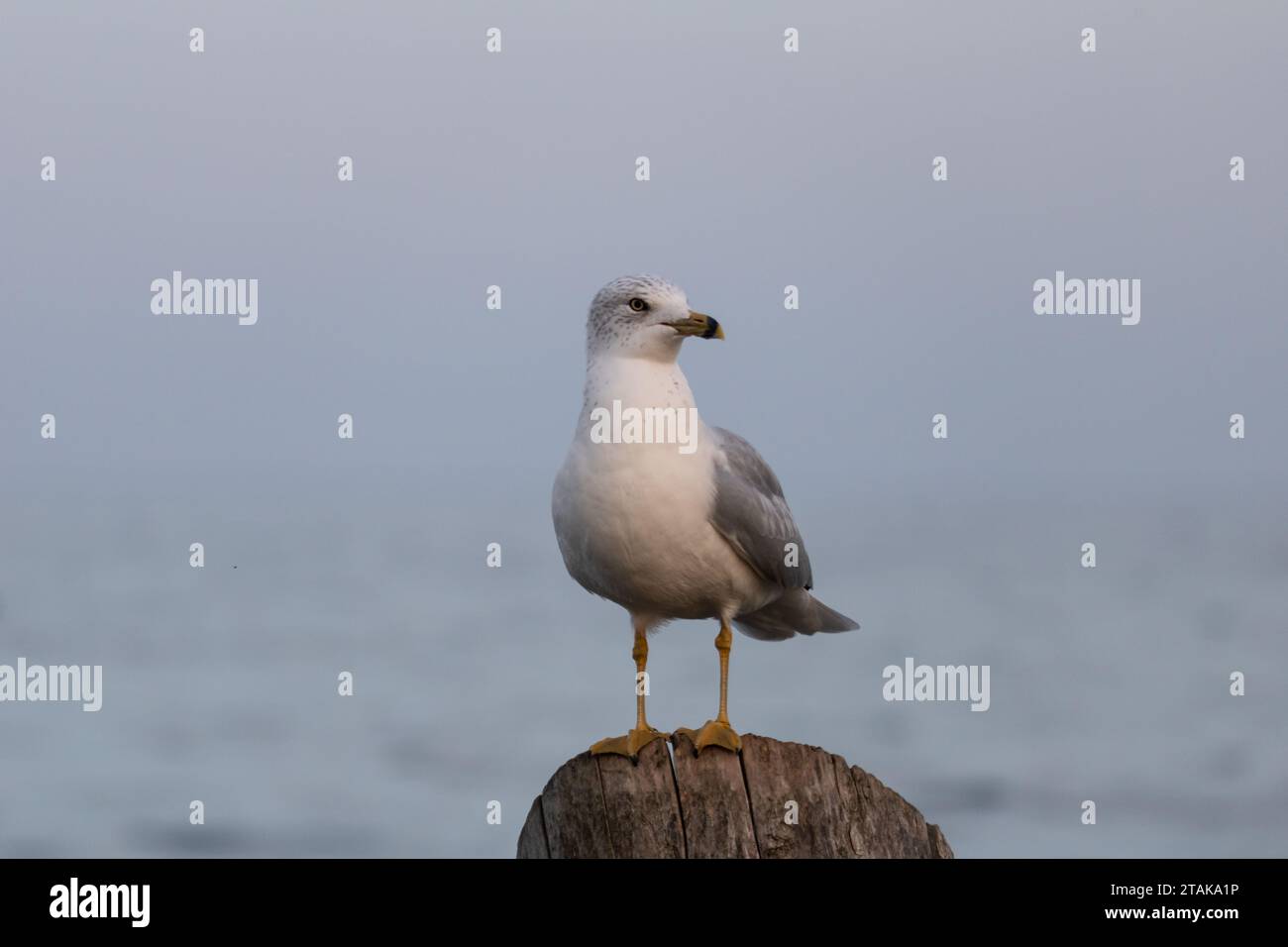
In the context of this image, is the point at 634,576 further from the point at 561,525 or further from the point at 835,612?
the point at 835,612

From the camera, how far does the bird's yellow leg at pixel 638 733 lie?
6539 mm

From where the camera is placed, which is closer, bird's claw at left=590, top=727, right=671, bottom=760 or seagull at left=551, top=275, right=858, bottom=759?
bird's claw at left=590, top=727, right=671, bottom=760

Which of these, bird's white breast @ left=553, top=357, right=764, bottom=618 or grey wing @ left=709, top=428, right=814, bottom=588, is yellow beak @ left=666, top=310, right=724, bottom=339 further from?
grey wing @ left=709, top=428, right=814, bottom=588

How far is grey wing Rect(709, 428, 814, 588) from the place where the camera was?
7550 millimetres

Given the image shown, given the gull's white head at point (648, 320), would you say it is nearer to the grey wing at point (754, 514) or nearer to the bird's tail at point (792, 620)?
the grey wing at point (754, 514)

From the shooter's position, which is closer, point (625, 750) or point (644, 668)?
point (625, 750)

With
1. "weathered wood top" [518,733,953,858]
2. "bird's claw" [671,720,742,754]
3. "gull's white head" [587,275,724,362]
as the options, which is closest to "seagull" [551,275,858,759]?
"gull's white head" [587,275,724,362]

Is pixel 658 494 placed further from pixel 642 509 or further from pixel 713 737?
pixel 713 737

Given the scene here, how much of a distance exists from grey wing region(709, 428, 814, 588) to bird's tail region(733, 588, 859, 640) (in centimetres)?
30

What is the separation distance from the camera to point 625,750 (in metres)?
6.52

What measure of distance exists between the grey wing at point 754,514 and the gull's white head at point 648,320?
21.4 inches
